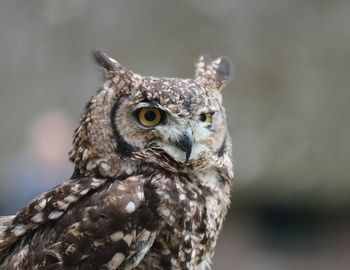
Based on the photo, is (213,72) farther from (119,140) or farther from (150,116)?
(119,140)

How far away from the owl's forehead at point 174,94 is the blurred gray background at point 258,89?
5092 millimetres

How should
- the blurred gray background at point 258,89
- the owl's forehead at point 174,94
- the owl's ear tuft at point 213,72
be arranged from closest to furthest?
the owl's forehead at point 174,94 < the owl's ear tuft at point 213,72 < the blurred gray background at point 258,89

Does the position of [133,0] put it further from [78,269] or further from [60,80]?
[78,269]

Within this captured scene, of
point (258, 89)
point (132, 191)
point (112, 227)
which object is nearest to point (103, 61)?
point (132, 191)

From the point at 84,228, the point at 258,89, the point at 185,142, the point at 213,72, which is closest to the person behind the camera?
the point at 84,228

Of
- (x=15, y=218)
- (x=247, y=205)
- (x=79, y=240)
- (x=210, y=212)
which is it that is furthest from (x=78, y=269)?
(x=247, y=205)

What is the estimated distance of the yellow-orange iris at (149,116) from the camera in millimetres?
3180

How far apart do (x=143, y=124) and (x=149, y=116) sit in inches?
1.6

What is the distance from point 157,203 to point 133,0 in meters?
5.76

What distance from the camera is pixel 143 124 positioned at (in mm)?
3180

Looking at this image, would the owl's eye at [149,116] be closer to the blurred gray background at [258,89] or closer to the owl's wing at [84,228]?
the owl's wing at [84,228]

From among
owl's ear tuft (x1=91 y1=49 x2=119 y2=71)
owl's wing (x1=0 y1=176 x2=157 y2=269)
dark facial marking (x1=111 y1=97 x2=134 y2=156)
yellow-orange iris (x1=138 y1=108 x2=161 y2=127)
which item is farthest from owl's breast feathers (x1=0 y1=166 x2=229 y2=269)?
owl's ear tuft (x1=91 y1=49 x2=119 y2=71)

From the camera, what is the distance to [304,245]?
841 cm

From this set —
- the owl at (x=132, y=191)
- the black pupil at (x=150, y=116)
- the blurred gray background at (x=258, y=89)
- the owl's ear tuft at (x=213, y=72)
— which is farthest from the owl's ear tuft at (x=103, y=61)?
the blurred gray background at (x=258, y=89)
